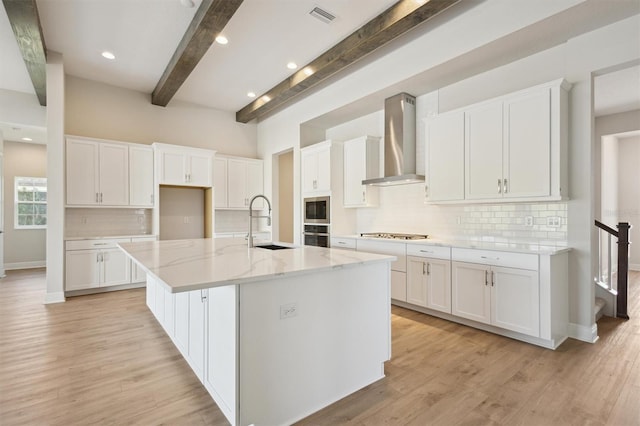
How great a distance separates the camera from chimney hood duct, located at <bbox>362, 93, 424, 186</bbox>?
4.14 m

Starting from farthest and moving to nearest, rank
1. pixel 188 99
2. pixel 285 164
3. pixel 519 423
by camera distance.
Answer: pixel 285 164
pixel 188 99
pixel 519 423

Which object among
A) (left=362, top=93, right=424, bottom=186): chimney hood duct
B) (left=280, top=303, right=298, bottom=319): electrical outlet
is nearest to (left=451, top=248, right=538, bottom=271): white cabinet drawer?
(left=362, top=93, right=424, bottom=186): chimney hood duct

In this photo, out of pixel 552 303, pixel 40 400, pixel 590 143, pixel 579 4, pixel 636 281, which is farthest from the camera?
pixel 636 281

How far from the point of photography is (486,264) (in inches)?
119

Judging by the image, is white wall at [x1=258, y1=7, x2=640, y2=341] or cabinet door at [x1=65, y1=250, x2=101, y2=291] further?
cabinet door at [x1=65, y1=250, x2=101, y2=291]

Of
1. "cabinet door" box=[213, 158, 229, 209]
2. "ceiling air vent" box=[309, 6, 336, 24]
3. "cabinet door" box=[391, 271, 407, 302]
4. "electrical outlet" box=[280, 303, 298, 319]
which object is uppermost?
"ceiling air vent" box=[309, 6, 336, 24]

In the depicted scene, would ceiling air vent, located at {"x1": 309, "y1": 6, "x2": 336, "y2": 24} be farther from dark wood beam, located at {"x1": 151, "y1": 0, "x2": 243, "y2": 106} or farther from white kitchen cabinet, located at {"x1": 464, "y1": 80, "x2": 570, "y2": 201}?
white kitchen cabinet, located at {"x1": 464, "y1": 80, "x2": 570, "y2": 201}

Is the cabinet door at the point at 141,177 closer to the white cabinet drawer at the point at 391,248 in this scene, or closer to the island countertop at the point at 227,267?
the island countertop at the point at 227,267

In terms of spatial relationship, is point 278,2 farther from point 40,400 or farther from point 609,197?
point 609,197

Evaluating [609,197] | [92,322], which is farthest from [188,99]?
[609,197]

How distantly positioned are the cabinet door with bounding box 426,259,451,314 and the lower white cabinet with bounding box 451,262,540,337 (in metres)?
0.07

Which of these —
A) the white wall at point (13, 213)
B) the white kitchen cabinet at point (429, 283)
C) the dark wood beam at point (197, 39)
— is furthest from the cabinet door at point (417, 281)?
the white wall at point (13, 213)

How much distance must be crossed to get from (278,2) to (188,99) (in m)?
3.39

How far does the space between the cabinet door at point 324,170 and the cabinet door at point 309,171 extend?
80 millimetres
